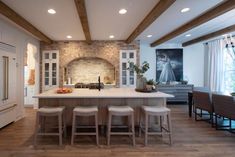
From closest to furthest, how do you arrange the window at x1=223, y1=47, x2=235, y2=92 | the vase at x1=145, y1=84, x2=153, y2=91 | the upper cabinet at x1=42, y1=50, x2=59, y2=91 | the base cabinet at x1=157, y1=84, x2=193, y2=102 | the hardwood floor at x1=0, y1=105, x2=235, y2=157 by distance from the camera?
the hardwood floor at x1=0, y1=105, x2=235, y2=157 → the vase at x1=145, y1=84, x2=153, y2=91 → the window at x1=223, y1=47, x2=235, y2=92 → the upper cabinet at x1=42, y1=50, x2=59, y2=91 → the base cabinet at x1=157, y1=84, x2=193, y2=102

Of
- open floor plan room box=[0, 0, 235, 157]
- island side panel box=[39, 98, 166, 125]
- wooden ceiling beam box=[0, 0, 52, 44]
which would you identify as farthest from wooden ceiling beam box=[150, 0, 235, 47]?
wooden ceiling beam box=[0, 0, 52, 44]

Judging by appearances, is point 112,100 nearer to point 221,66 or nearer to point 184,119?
point 184,119

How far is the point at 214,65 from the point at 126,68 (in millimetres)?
3672

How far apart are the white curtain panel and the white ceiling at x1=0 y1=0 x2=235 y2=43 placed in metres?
1.72

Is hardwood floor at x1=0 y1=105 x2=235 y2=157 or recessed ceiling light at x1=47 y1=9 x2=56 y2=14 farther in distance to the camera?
recessed ceiling light at x1=47 y1=9 x2=56 y2=14

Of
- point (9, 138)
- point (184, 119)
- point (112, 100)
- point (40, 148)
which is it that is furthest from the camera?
point (184, 119)

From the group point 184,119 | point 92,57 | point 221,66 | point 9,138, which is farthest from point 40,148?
point 221,66

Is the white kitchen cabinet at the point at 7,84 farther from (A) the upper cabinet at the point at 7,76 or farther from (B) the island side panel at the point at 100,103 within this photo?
(B) the island side panel at the point at 100,103

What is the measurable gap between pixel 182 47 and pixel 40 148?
6970 millimetres

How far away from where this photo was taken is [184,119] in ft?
16.5

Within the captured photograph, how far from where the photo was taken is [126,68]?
6812 mm

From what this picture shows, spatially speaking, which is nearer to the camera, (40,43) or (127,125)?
(127,125)

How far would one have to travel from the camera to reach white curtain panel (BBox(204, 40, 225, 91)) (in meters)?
6.80

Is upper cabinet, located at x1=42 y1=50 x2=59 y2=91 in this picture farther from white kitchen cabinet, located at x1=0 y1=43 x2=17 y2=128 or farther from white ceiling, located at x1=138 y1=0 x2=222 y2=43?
white ceiling, located at x1=138 y1=0 x2=222 y2=43
